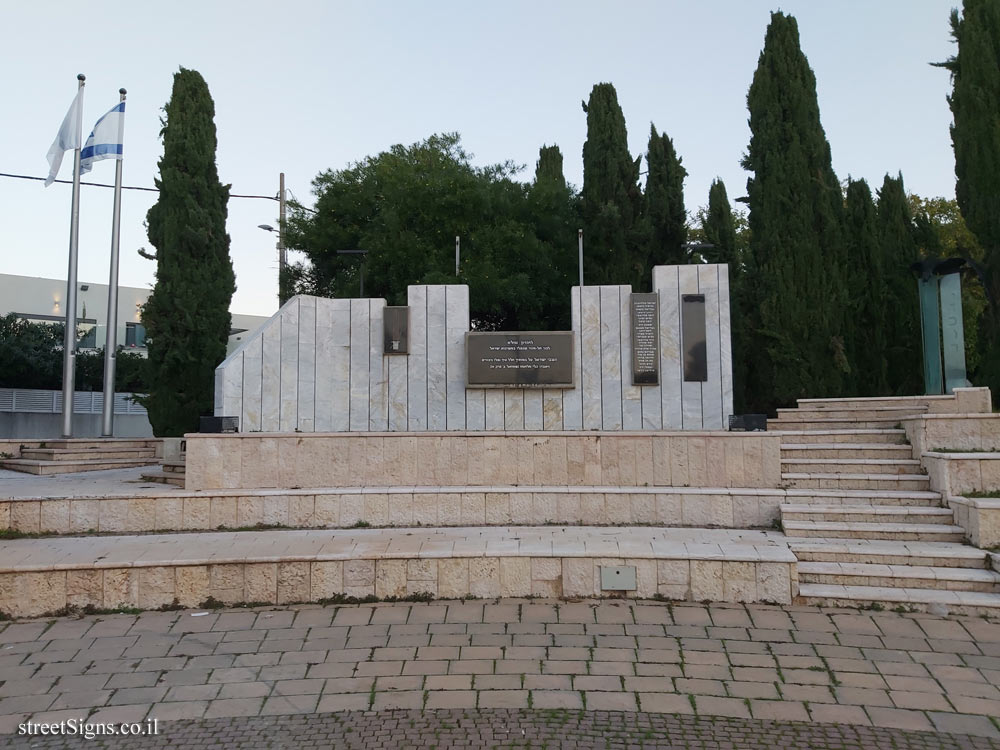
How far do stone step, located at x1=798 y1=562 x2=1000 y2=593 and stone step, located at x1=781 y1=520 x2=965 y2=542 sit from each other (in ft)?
1.81

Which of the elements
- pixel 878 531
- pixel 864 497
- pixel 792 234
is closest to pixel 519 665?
pixel 878 531

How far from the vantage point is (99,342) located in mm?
34281

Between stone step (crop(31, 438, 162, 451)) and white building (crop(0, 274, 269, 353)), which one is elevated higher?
white building (crop(0, 274, 269, 353))

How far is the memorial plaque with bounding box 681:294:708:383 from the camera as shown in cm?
1017

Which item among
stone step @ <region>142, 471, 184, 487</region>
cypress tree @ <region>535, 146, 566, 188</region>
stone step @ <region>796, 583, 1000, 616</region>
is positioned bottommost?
stone step @ <region>796, 583, 1000, 616</region>

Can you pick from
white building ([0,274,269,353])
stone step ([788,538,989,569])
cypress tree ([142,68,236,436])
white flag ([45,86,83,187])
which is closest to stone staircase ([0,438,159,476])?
cypress tree ([142,68,236,436])

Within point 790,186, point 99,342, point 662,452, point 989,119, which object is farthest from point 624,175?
point 99,342

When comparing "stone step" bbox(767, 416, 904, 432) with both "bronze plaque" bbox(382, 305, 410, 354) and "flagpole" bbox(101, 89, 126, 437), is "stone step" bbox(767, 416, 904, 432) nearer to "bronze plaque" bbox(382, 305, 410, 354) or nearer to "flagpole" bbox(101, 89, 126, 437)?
"bronze plaque" bbox(382, 305, 410, 354)

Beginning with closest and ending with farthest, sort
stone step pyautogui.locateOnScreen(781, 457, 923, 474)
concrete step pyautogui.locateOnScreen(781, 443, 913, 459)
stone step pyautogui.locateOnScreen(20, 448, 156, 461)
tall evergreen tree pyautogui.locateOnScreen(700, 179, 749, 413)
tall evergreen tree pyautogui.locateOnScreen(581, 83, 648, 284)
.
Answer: stone step pyautogui.locateOnScreen(781, 457, 923, 474)
concrete step pyautogui.locateOnScreen(781, 443, 913, 459)
stone step pyautogui.locateOnScreen(20, 448, 156, 461)
tall evergreen tree pyautogui.locateOnScreen(700, 179, 749, 413)
tall evergreen tree pyautogui.locateOnScreen(581, 83, 648, 284)

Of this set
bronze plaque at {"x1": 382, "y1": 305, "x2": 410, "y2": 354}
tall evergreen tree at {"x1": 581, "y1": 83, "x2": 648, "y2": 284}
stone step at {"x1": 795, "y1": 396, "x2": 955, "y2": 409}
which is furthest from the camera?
tall evergreen tree at {"x1": 581, "y1": 83, "x2": 648, "y2": 284}

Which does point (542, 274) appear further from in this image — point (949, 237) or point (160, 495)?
point (949, 237)

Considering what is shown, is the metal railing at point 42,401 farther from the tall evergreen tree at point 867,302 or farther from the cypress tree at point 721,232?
the tall evergreen tree at point 867,302

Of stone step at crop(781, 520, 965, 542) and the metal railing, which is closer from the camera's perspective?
stone step at crop(781, 520, 965, 542)

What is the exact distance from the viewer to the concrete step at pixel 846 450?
8.30m
